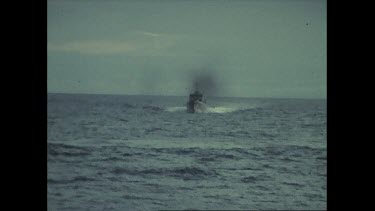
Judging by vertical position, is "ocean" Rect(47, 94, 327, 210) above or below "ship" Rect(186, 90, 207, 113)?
below

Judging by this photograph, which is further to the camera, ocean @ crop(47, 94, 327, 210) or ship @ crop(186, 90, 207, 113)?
ship @ crop(186, 90, 207, 113)

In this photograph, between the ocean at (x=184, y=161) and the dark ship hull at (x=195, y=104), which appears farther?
the dark ship hull at (x=195, y=104)

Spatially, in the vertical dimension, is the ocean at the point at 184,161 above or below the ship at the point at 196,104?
below

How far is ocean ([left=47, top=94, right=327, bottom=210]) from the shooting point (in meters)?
8.84

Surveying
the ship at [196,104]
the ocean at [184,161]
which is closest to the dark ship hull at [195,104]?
the ship at [196,104]

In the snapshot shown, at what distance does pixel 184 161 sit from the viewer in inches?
461

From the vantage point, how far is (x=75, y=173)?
1063 cm

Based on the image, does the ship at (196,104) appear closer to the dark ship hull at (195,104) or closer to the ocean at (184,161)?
the dark ship hull at (195,104)

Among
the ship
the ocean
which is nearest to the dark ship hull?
the ship

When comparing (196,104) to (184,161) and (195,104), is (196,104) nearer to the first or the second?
(195,104)

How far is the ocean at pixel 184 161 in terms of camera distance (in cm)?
884

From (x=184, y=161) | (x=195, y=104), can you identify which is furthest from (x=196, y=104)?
(x=184, y=161)

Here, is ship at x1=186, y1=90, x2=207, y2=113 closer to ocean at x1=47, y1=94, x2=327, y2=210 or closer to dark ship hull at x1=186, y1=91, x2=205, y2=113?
dark ship hull at x1=186, y1=91, x2=205, y2=113
